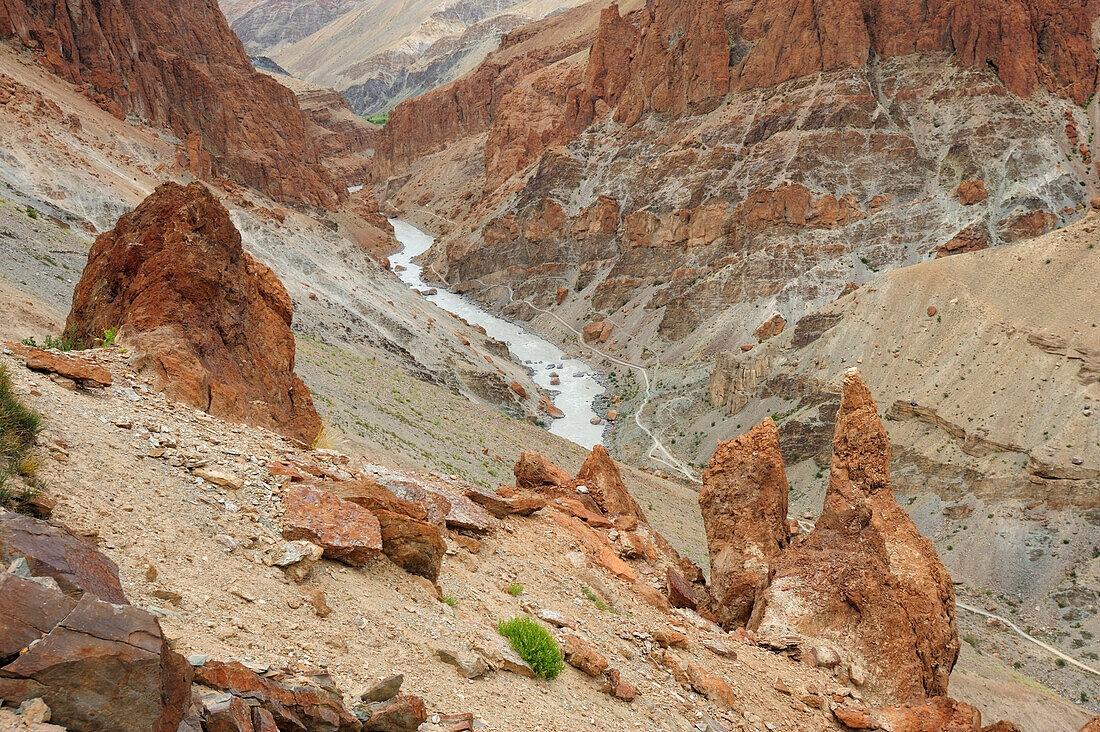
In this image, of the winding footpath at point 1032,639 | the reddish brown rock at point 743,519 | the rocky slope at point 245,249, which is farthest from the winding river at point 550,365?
the reddish brown rock at point 743,519

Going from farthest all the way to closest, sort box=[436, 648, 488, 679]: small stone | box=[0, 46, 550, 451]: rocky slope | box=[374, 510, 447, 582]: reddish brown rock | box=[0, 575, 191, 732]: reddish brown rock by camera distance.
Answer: box=[0, 46, 550, 451]: rocky slope → box=[374, 510, 447, 582]: reddish brown rock → box=[436, 648, 488, 679]: small stone → box=[0, 575, 191, 732]: reddish brown rock

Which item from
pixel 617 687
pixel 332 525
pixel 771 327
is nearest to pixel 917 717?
pixel 617 687

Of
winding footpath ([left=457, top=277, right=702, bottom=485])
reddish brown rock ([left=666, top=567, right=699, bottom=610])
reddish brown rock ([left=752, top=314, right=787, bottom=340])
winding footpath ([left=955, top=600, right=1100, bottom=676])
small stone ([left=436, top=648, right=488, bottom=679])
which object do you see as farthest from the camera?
reddish brown rock ([left=752, top=314, right=787, bottom=340])

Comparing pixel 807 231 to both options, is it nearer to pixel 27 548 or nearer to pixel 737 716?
pixel 737 716

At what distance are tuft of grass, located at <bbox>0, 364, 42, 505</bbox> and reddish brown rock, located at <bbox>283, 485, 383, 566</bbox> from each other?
2416mm

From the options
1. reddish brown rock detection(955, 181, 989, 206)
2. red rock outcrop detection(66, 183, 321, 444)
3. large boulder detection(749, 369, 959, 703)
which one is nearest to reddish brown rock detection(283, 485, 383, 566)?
red rock outcrop detection(66, 183, 321, 444)

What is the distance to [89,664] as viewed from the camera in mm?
3809

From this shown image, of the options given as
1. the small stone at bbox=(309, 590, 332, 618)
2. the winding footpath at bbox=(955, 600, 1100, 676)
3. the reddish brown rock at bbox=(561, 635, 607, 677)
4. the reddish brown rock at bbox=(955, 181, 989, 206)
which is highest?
the reddish brown rock at bbox=(955, 181, 989, 206)

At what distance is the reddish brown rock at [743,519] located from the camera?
14.8m

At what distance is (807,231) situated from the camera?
2591 inches

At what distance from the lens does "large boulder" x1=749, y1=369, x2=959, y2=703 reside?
12305 mm

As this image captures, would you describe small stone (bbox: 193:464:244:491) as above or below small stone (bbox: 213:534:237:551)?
above

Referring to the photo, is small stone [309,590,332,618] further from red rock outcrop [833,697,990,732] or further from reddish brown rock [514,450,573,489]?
reddish brown rock [514,450,573,489]

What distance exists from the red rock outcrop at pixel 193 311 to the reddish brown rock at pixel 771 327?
4713 centimetres
